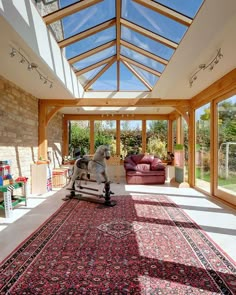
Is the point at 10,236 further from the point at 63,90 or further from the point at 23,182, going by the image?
the point at 63,90

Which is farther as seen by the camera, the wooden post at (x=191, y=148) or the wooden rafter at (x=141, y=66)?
the wooden post at (x=191, y=148)

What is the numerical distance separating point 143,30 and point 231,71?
190 cm

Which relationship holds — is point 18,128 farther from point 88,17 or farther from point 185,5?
point 185,5

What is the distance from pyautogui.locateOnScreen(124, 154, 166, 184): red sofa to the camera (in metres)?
7.32

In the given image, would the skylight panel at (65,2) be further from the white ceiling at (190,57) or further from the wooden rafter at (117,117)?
the wooden rafter at (117,117)

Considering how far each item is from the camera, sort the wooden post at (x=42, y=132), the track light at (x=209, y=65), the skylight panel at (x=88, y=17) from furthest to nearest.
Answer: the wooden post at (x=42, y=132), the skylight panel at (x=88, y=17), the track light at (x=209, y=65)

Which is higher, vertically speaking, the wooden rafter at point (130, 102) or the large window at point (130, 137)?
the wooden rafter at point (130, 102)

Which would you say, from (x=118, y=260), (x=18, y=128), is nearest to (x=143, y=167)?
(x=18, y=128)

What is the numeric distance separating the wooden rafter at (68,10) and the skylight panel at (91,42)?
3.43 ft

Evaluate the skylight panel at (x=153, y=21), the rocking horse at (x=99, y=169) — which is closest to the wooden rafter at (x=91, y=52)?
the skylight panel at (x=153, y=21)

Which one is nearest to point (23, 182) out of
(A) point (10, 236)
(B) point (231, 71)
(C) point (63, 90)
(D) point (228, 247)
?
(A) point (10, 236)

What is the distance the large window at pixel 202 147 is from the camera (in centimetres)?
602

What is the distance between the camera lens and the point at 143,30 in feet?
15.5

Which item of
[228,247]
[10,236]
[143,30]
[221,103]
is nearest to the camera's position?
[228,247]
